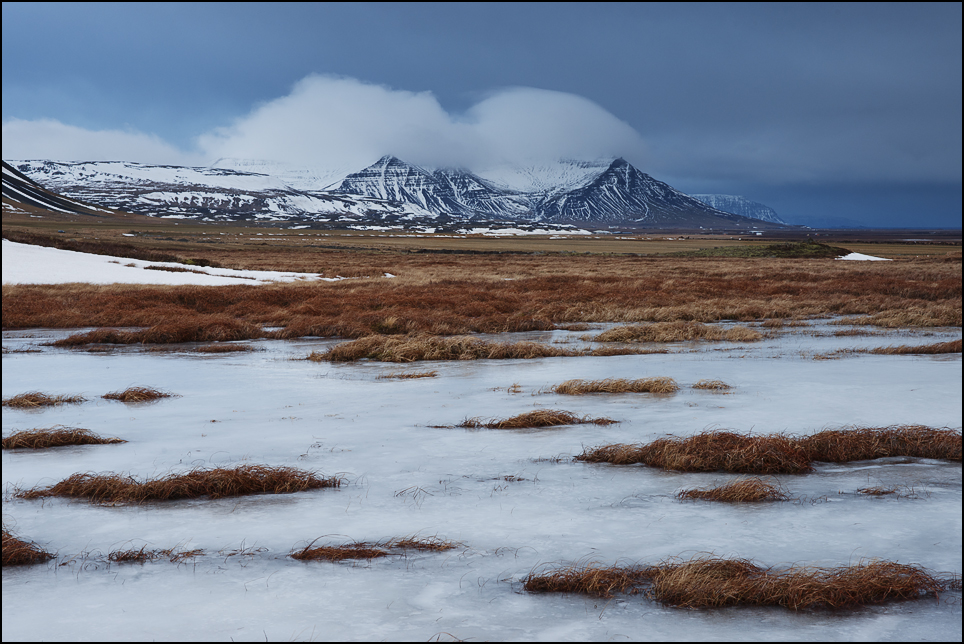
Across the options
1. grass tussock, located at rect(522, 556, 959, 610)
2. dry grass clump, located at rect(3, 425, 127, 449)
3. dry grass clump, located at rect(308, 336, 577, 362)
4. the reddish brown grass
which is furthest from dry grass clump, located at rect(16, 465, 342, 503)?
dry grass clump, located at rect(308, 336, 577, 362)

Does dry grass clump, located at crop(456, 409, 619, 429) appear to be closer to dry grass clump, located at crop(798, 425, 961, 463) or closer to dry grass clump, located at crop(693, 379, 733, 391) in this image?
dry grass clump, located at crop(798, 425, 961, 463)

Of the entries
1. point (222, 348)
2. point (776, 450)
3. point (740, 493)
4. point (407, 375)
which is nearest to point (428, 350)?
point (407, 375)

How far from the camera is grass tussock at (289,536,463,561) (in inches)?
269

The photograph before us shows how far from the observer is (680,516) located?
26.3ft

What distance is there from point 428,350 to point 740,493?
1380cm

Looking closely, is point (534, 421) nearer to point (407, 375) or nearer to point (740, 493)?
point (740, 493)

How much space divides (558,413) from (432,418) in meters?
2.29

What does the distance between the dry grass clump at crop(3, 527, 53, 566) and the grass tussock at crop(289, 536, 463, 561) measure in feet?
7.64

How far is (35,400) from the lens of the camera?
14320mm

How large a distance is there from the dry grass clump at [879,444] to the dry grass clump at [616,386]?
16.1ft

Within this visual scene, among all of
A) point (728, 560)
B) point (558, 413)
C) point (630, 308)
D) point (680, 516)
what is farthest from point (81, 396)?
point (630, 308)

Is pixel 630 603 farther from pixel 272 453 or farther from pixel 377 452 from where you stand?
pixel 272 453

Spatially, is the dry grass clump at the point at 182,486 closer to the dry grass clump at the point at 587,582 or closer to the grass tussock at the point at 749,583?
the dry grass clump at the point at 587,582

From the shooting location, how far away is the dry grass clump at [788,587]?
19.4ft
